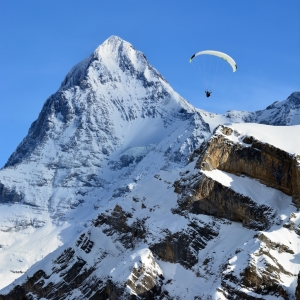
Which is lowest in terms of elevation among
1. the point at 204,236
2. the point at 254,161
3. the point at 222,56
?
the point at 204,236

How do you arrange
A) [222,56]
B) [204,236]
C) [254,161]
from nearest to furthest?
[222,56] < [204,236] < [254,161]

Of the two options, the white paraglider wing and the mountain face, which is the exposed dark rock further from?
the white paraglider wing

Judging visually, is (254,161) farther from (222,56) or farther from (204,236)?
(222,56)

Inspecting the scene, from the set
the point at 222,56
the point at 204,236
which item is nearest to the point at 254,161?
the point at 204,236

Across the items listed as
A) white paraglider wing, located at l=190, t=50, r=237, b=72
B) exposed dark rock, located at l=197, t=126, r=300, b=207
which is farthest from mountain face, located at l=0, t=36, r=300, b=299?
white paraglider wing, located at l=190, t=50, r=237, b=72

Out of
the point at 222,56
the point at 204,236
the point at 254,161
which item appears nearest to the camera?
the point at 222,56

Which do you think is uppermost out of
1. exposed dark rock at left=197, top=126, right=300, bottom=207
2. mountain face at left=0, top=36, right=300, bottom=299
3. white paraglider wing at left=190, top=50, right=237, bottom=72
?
white paraglider wing at left=190, top=50, right=237, bottom=72

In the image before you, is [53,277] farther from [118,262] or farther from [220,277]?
[220,277]

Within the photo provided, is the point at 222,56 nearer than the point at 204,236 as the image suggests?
Yes

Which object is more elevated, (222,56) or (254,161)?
(222,56)

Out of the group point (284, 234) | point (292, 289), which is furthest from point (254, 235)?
point (292, 289)

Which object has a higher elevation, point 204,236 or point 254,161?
point 254,161
